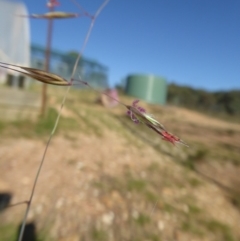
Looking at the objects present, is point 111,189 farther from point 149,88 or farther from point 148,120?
point 149,88

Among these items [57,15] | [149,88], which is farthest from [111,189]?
[149,88]

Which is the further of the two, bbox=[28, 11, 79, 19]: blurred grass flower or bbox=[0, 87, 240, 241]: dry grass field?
bbox=[0, 87, 240, 241]: dry grass field

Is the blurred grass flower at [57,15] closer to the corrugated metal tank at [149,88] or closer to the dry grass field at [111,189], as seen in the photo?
the dry grass field at [111,189]

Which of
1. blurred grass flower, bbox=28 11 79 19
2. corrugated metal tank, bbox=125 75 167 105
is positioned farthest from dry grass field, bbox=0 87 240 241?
corrugated metal tank, bbox=125 75 167 105

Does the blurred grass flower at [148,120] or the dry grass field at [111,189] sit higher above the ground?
the blurred grass flower at [148,120]

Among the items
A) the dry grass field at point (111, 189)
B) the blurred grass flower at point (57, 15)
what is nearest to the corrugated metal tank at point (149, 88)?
the dry grass field at point (111, 189)

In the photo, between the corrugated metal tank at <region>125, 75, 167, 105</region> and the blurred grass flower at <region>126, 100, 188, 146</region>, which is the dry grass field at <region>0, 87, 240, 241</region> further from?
the corrugated metal tank at <region>125, 75, 167, 105</region>

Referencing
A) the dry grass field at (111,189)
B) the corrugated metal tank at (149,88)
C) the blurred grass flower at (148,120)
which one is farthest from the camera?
the corrugated metal tank at (149,88)
